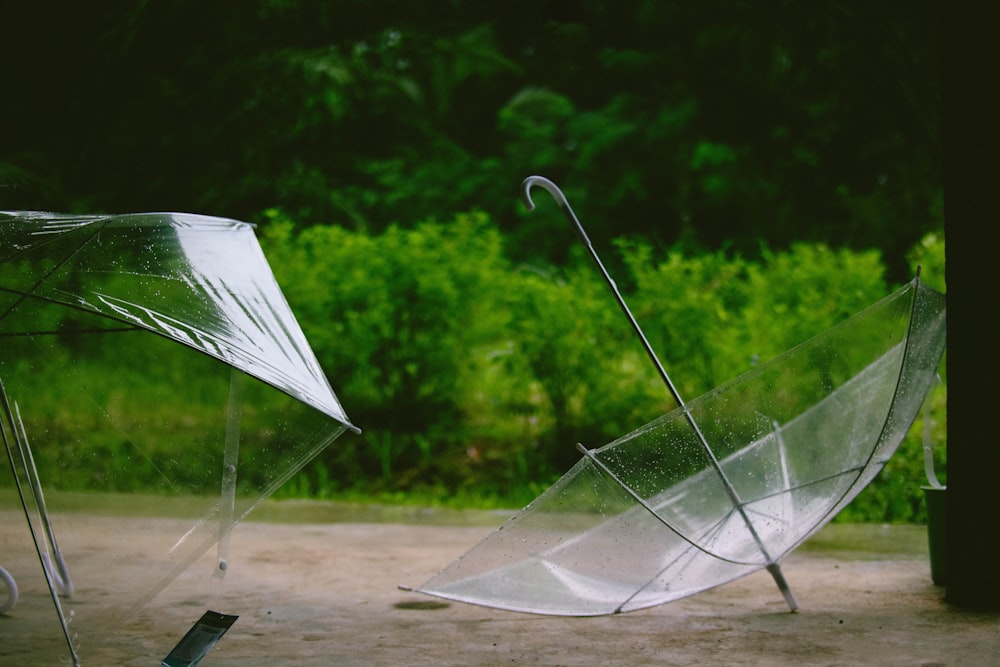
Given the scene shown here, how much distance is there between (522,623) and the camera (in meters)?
4.52

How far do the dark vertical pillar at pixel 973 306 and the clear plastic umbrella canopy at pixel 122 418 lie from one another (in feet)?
9.08

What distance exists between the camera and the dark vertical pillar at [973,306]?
454 centimetres

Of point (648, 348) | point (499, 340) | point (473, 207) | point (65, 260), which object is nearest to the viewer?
point (65, 260)

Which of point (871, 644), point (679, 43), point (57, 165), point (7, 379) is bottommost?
point (871, 644)

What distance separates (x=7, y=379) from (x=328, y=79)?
698 centimetres

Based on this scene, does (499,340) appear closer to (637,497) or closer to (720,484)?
(720,484)

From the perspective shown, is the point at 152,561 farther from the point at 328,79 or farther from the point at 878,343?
the point at 328,79

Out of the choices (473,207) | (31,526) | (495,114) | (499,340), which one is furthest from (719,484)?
(495,114)

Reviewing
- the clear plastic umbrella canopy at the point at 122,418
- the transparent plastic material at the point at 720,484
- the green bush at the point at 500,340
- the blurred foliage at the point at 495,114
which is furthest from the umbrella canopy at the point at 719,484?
the green bush at the point at 500,340

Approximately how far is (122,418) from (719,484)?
2325mm

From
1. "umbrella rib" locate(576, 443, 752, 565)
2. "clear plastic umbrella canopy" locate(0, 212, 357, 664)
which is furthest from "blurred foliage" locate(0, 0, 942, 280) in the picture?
"umbrella rib" locate(576, 443, 752, 565)

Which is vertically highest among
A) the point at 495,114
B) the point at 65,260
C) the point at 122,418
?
the point at 495,114

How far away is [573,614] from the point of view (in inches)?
149

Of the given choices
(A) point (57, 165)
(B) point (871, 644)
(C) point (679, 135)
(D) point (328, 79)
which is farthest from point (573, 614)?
(C) point (679, 135)
